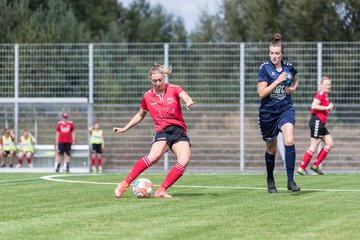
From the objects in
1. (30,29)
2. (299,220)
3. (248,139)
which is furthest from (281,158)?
(299,220)

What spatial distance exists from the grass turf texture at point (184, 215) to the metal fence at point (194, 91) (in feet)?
53.2

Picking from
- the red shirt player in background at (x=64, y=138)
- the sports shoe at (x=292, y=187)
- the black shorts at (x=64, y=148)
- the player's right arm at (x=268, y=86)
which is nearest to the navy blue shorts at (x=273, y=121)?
the player's right arm at (x=268, y=86)

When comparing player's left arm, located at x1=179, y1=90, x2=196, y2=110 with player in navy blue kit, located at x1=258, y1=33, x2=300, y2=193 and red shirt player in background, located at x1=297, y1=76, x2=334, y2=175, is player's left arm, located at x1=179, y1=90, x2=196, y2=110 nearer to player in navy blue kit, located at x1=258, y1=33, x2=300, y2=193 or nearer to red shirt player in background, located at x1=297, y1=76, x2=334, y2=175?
player in navy blue kit, located at x1=258, y1=33, x2=300, y2=193

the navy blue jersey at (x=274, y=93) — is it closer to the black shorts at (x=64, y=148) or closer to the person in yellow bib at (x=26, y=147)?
the black shorts at (x=64, y=148)

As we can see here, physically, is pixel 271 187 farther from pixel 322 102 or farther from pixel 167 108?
pixel 322 102

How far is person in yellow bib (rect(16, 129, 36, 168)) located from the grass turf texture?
1634 centimetres

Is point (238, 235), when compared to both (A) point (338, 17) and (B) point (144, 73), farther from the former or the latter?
(A) point (338, 17)

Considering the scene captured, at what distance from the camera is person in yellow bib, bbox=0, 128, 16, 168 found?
104ft

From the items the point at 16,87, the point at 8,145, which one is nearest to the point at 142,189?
the point at 8,145

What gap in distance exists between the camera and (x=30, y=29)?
39406mm

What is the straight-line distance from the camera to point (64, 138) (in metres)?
31.0

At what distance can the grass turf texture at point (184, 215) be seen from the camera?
887 cm

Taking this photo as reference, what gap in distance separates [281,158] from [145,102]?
1714cm

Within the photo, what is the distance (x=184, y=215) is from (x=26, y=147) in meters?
21.6
